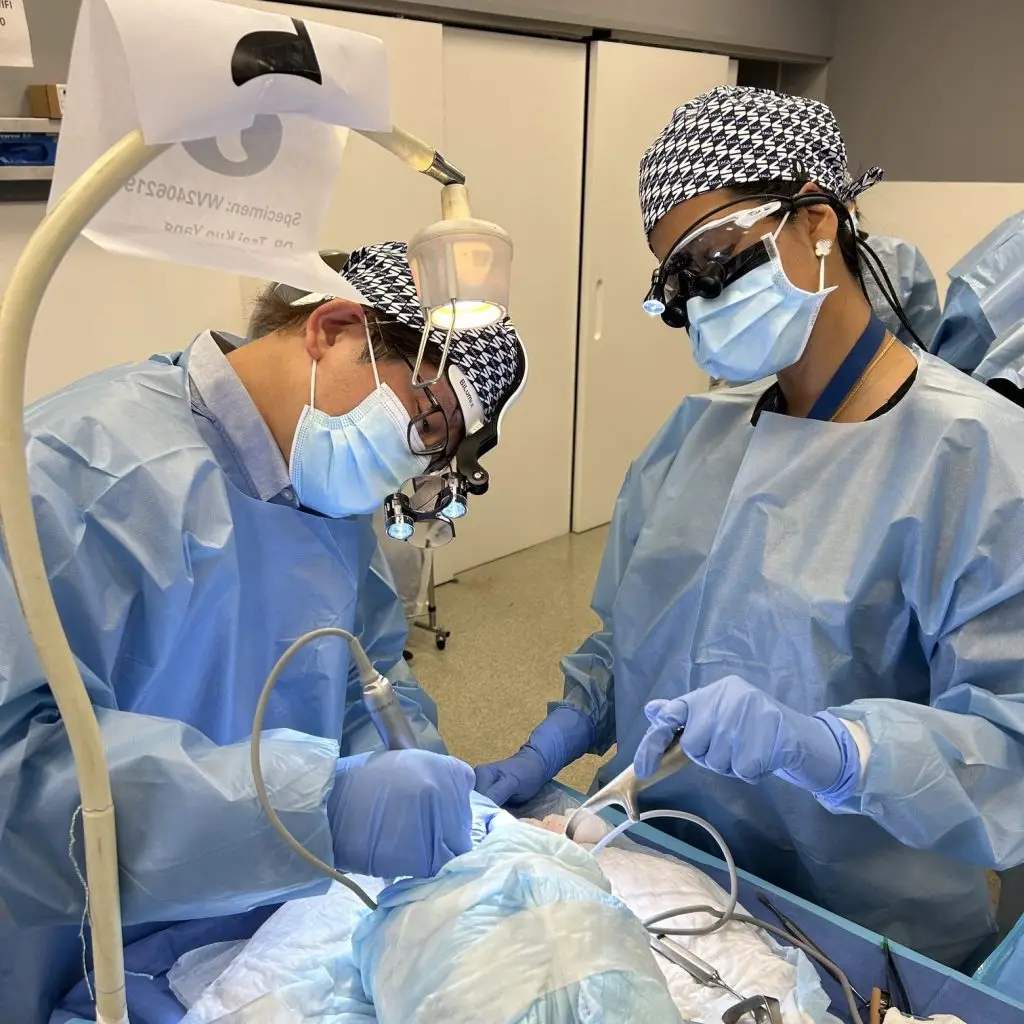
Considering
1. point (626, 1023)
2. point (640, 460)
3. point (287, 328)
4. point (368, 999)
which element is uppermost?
point (287, 328)

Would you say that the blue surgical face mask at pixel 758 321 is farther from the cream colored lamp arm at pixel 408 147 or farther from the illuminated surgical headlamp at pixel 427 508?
the cream colored lamp arm at pixel 408 147

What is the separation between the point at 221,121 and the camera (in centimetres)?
52

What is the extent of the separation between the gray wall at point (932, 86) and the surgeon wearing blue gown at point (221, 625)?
12.1ft

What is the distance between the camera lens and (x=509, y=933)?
764 millimetres

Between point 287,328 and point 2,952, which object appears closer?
point 2,952

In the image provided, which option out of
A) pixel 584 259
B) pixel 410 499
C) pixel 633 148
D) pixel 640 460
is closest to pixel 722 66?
pixel 633 148

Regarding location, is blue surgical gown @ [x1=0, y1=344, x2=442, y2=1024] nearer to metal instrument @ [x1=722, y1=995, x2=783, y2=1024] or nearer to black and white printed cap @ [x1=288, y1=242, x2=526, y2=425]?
black and white printed cap @ [x1=288, y1=242, x2=526, y2=425]

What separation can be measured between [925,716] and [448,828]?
576 mm

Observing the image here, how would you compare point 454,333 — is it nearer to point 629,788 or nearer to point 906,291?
point 629,788

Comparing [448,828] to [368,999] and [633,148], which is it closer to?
[368,999]

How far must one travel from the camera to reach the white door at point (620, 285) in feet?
11.1

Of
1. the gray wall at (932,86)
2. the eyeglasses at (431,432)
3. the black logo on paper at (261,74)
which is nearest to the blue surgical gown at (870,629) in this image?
the eyeglasses at (431,432)

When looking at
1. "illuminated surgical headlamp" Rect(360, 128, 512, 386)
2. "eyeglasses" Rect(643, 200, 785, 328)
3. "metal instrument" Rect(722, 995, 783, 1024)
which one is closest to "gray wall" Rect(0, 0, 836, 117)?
"eyeglasses" Rect(643, 200, 785, 328)

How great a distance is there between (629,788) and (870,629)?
38 cm
